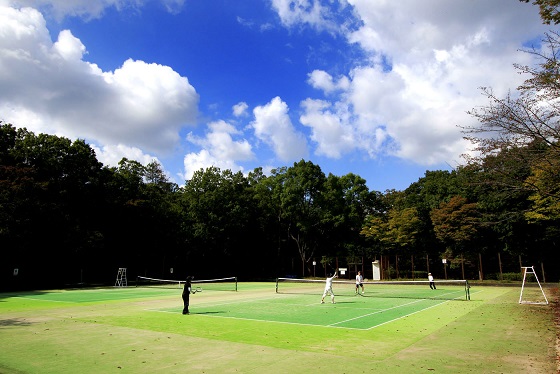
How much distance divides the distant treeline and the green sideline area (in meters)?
19.9

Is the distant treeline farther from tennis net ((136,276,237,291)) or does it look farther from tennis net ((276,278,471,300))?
tennis net ((276,278,471,300))

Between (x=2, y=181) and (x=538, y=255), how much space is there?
52107 millimetres

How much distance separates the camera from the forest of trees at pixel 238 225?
129 ft

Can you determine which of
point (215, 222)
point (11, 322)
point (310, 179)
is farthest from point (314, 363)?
point (310, 179)

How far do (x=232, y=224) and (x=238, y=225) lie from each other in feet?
3.05

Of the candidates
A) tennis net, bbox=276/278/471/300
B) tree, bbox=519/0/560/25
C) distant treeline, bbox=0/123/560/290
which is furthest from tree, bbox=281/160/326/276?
tree, bbox=519/0/560/25

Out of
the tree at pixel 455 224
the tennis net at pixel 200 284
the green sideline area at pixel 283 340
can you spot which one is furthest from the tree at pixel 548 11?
the tree at pixel 455 224

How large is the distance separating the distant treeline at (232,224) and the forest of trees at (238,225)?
0.46ft

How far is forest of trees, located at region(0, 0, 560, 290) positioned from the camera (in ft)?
129

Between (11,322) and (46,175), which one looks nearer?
(11,322)

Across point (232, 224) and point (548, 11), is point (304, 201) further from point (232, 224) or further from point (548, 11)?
point (548, 11)

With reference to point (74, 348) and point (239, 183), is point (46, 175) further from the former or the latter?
point (74, 348)

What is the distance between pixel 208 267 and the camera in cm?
5788

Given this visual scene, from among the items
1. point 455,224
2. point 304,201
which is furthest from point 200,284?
point 455,224
